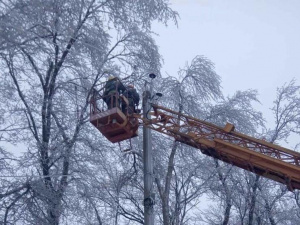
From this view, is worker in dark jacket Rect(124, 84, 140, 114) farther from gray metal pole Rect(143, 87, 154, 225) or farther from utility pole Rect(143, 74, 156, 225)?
gray metal pole Rect(143, 87, 154, 225)

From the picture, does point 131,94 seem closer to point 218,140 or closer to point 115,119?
point 115,119

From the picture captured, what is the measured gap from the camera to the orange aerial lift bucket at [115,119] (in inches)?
426

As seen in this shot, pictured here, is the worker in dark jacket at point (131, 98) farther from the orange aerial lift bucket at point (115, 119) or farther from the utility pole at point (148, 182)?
the utility pole at point (148, 182)

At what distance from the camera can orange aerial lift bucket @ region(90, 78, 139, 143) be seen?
10820mm

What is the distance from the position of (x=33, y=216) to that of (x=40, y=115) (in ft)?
10.1

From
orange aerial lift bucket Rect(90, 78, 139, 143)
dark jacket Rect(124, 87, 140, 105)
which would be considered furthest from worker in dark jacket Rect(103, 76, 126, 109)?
dark jacket Rect(124, 87, 140, 105)

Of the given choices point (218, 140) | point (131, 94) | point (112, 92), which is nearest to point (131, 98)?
point (131, 94)

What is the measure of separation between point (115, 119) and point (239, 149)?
255cm

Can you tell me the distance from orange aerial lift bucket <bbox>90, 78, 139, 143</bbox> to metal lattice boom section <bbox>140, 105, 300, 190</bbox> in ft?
1.20

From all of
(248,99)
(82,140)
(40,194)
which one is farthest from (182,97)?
(40,194)

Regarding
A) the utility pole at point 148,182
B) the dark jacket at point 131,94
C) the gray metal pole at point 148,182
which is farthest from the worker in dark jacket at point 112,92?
the gray metal pole at point 148,182

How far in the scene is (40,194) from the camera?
35.4 feet

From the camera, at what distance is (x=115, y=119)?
35.6 feet

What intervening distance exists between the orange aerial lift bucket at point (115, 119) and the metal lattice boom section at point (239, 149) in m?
0.37
